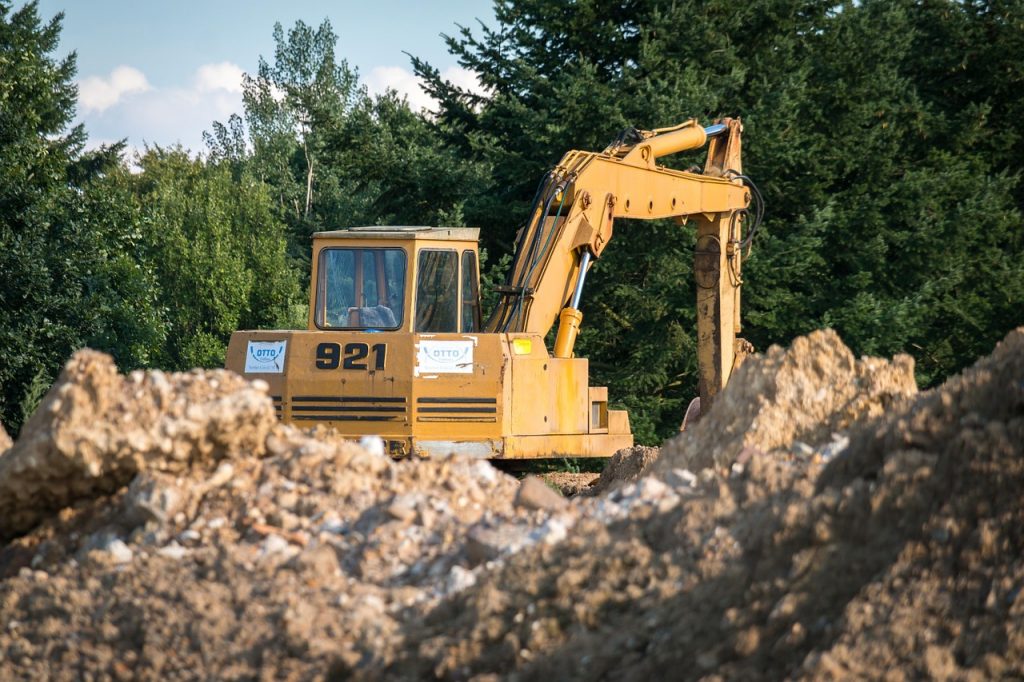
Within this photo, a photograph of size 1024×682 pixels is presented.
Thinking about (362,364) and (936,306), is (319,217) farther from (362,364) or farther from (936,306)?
(362,364)

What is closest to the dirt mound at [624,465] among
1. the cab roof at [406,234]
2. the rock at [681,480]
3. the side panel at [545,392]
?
the side panel at [545,392]

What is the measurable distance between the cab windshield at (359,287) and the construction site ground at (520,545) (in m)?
4.02

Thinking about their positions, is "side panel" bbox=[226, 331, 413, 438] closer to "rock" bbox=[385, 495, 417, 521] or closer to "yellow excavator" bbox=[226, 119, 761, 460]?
"yellow excavator" bbox=[226, 119, 761, 460]

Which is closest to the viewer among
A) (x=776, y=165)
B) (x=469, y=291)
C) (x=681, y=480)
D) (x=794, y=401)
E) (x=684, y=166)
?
(x=681, y=480)

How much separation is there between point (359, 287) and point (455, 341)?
1.10 meters

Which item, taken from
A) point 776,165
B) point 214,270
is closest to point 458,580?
point 776,165

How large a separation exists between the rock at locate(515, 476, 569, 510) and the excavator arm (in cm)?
541

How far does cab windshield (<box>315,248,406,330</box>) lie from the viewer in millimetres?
10664

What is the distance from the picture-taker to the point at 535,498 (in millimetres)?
5648

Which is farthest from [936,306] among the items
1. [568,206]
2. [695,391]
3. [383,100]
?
[383,100]

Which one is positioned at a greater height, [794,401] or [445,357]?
[445,357]

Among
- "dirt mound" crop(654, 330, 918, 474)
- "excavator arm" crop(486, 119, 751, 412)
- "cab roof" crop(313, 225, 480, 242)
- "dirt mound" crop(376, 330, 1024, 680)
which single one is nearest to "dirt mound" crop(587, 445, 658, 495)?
"excavator arm" crop(486, 119, 751, 412)

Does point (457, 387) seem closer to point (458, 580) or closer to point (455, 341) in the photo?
point (455, 341)

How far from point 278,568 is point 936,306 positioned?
16915 millimetres
